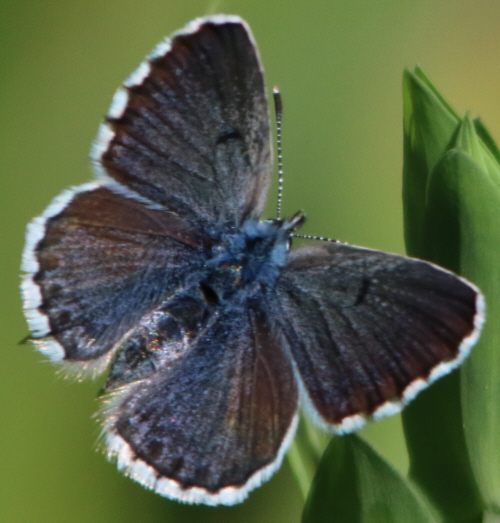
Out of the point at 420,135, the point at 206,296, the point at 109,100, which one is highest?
the point at 109,100

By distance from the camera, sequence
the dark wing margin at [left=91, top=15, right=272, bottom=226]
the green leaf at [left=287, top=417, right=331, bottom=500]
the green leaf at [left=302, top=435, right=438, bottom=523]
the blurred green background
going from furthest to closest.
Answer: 1. the blurred green background
2. the dark wing margin at [left=91, top=15, right=272, bottom=226]
3. the green leaf at [left=287, top=417, right=331, bottom=500]
4. the green leaf at [left=302, top=435, right=438, bottom=523]

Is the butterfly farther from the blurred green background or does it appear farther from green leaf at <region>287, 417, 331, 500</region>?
the blurred green background

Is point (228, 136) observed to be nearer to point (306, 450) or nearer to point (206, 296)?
point (206, 296)

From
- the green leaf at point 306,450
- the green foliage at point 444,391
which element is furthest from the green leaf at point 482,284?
the green leaf at point 306,450

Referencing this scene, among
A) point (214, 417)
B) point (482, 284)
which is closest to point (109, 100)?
point (214, 417)

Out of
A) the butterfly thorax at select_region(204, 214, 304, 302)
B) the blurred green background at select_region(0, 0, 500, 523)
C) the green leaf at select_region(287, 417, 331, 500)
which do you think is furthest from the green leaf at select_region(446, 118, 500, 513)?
the blurred green background at select_region(0, 0, 500, 523)

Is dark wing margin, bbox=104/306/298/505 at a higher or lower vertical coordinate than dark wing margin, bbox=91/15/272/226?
lower
